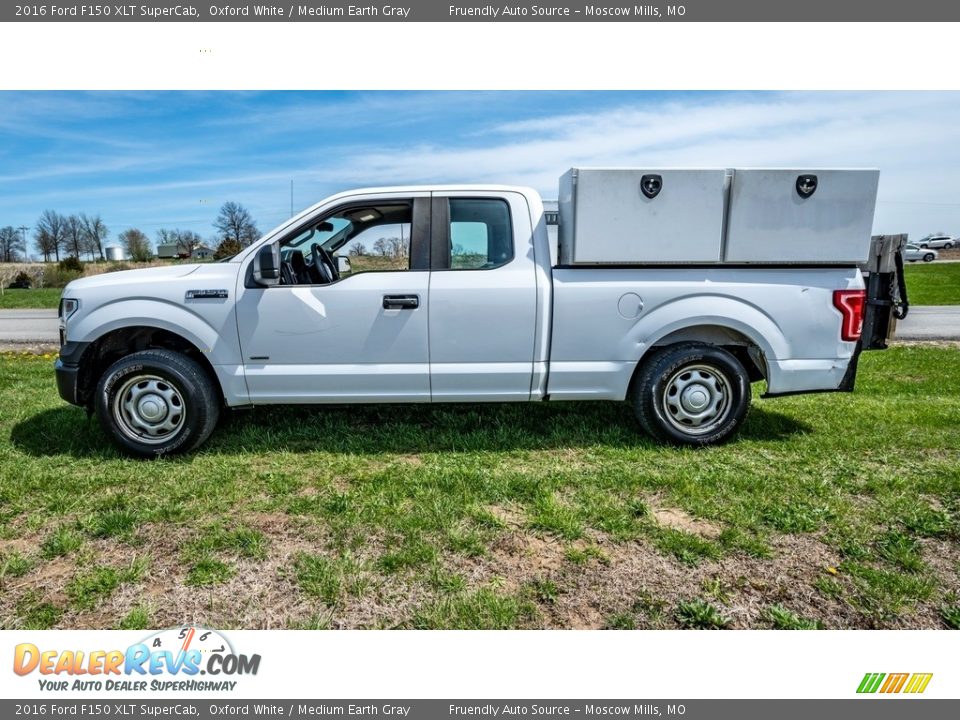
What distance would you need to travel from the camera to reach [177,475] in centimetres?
423

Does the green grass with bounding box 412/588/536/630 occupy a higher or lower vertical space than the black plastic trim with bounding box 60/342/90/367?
lower

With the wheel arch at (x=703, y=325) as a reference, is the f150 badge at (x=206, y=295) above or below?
above

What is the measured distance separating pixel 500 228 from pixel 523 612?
2926 mm

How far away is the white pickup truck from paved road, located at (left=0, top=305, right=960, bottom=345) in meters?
8.76

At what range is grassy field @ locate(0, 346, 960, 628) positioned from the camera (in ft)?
9.20

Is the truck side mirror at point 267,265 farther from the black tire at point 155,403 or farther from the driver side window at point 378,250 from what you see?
the black tire at point 155,403

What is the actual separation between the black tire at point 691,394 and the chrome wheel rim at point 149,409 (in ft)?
11.6

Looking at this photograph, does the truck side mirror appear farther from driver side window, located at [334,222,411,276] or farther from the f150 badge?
driver side window, located at [334,222,411,276]

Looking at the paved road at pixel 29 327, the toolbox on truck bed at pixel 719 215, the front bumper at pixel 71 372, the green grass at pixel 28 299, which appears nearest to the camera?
the toolbox on truck bed at pixel 719 215

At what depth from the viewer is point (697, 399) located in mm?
4746

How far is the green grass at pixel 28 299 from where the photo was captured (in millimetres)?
20130

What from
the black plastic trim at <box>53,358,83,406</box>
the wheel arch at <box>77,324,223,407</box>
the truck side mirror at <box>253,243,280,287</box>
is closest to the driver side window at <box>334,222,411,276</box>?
the truck side mirror at <box>253,243,280,287</box>

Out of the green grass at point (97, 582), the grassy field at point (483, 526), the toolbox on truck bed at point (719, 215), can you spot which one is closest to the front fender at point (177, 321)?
the grassy field at point (483, 526)

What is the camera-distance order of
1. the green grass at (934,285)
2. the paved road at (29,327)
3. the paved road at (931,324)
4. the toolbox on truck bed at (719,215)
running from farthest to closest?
the green grass at (934,285) < the paved road at (931,324) < the paved road at (29,327) < the toolbox on truck bed at (719,215)
